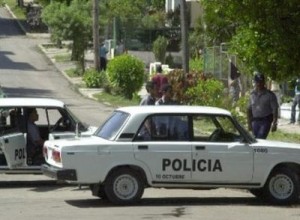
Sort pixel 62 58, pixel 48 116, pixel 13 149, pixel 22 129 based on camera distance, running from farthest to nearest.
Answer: pixel 62 58, pixel 48 116, pixel 22 129, pixel 13 149

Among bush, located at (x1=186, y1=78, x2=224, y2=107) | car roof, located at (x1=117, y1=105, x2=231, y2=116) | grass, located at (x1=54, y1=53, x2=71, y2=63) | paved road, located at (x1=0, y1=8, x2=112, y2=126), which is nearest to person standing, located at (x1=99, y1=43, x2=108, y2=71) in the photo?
paved road, located at (x1=0, y1=8, x2=112, y2=126)

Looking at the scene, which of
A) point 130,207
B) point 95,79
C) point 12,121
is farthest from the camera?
point 95,79

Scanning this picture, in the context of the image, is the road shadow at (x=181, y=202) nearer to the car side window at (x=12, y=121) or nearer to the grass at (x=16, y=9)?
the car side window at (x=12, y=121)

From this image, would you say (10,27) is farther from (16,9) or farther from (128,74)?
(128,74)

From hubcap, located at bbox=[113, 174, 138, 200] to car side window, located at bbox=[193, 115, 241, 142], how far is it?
3.66 feet

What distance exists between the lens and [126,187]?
14.7 meters

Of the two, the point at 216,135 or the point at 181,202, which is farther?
the point at 181,202

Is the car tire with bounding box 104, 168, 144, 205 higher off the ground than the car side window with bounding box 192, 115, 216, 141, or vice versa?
the car side window with bounding box 192, 115, 216, 141

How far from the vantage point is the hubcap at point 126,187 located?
14.7 metres

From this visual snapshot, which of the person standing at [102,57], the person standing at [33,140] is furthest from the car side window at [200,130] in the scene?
the person standing at [102,57]

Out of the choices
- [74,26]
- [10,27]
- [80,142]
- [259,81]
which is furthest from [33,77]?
[80,142]

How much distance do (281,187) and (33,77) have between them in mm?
37936

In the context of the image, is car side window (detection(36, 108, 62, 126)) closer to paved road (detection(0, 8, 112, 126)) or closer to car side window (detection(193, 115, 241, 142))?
car side window (detection(193, 115, 241, 142))

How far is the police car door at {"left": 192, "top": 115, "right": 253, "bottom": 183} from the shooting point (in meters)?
14.8
